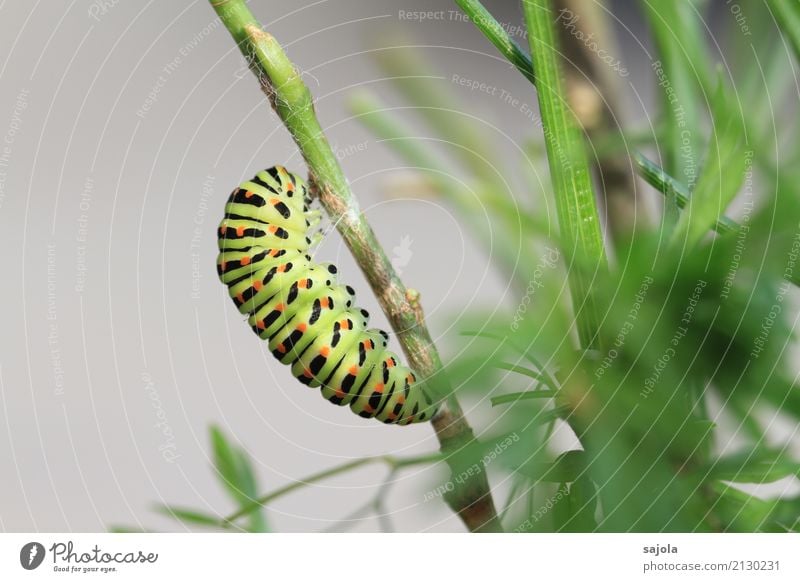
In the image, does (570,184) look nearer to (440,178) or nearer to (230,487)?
(440,178)

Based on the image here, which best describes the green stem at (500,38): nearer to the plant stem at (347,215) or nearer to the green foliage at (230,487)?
the plant stem at (347,215)

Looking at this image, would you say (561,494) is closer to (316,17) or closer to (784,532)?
(784,532)

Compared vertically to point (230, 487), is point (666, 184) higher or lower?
higher
